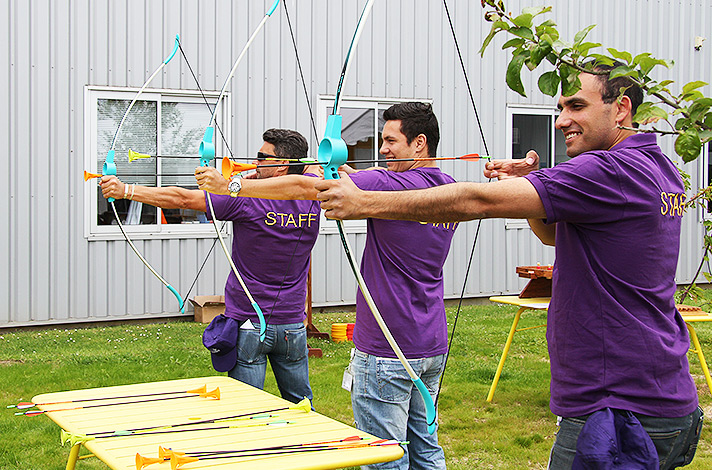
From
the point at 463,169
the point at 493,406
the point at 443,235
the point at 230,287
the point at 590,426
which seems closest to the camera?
the point at 590,426

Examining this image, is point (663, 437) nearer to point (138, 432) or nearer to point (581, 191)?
point (581, 191)

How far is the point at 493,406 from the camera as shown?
15.5 feet

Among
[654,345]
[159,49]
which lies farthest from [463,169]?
[654,345]

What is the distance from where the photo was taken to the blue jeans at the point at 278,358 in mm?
3162

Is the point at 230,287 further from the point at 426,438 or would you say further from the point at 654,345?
the point at 654,345

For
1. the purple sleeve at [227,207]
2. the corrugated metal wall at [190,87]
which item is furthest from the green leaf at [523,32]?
the corrugated metal wall at [190,87]

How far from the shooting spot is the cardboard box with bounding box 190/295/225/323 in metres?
7.05

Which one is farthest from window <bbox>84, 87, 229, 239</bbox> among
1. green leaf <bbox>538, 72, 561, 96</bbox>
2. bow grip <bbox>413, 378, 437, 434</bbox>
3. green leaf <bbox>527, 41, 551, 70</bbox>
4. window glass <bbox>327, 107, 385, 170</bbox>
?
green leaf <bbox>527, 41, 551, 70</bbox>

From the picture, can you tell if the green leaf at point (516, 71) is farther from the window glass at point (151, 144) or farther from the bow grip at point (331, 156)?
the window glass at point (151, 144)

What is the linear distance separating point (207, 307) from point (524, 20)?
19.7 ft

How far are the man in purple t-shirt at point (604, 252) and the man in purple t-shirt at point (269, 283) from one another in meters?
1.46

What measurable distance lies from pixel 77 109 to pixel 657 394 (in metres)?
6.05

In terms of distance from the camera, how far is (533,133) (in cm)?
886

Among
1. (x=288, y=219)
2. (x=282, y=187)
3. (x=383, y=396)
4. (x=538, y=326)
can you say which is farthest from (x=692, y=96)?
(x=538, y=326)
